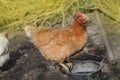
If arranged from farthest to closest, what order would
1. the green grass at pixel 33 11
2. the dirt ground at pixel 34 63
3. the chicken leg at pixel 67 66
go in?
the green grass at pixel 33 11, the dirt ground at pixel 34 63, the chicken leg at pixel 67 66

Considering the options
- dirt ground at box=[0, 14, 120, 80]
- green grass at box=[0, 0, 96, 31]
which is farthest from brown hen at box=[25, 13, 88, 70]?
green grass at box=[0, 0, 96, 31]

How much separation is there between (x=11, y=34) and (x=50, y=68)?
193 cm

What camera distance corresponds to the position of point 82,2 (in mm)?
9438

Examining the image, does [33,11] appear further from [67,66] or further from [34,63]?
[67,66]

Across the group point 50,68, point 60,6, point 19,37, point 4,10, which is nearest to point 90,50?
point 50,68

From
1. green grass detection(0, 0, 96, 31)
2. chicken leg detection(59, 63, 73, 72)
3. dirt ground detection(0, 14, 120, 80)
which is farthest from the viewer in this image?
green grass detection(0, 0, 96, 31)

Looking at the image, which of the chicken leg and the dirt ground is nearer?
the chicken leg

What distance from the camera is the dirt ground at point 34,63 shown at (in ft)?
21.6

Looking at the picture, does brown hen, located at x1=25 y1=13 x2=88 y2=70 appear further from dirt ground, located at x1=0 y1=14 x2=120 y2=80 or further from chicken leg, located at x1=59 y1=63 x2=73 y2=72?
dirt ground, located at x1=0 y1=14 x2=120 y2=80

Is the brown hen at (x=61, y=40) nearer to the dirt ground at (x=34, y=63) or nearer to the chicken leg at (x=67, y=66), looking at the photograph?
the chicken leg at (x=67, y=66)

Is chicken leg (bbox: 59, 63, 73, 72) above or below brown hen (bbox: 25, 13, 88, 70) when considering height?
below

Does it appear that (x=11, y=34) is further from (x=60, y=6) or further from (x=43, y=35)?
(x=43, y=35)

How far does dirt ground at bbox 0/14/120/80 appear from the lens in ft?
21.6

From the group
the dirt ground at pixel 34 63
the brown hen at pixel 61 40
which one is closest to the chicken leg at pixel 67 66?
the brown hen at pixel 61 40
